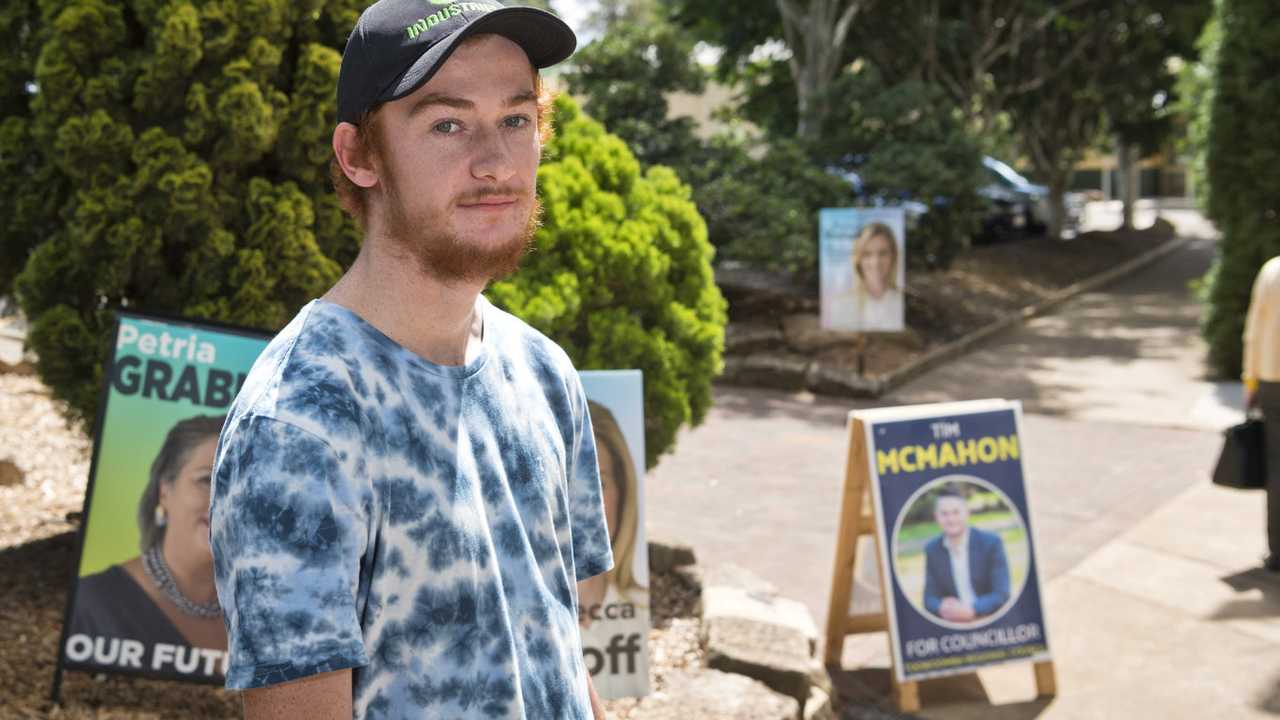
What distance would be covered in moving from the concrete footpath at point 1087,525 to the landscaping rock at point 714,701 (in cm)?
106

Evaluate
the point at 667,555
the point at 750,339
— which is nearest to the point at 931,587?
the point at 667,555

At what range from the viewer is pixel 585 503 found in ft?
6.86

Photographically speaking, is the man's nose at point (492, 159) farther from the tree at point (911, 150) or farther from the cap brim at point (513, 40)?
the tree at point (911, 150)

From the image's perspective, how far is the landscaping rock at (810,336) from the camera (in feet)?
45.9

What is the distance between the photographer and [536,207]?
191cm

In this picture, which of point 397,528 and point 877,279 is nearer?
point 397,528

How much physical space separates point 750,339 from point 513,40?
12.3m

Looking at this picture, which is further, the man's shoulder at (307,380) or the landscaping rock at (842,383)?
the landscaping rock at (842,383)

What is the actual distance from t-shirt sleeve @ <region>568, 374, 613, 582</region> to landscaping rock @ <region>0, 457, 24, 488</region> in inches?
204

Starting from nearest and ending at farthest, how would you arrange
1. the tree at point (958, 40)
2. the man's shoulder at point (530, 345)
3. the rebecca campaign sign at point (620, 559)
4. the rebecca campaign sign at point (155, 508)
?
the man's shoulder at point (530, 345), the rebecca campaign sign at point (155, 508), the rebecca campaign sign at point (620, 559), the tree at point (958, 40)

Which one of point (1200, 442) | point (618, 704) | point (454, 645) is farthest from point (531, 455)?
point (1200, 442)

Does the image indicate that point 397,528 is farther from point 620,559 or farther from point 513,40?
point 620,559

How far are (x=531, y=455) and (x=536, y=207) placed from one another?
1.26 ft

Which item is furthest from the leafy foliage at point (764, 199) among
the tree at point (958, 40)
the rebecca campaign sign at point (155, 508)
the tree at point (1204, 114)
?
the rebecca campaign sign at point (155, 508)
